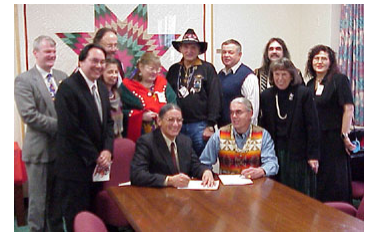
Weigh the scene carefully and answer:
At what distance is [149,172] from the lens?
2.04 m

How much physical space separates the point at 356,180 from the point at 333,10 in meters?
1.46

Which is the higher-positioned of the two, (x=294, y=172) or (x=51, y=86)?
(x=51, y=86)

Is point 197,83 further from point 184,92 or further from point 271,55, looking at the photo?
point 271,55

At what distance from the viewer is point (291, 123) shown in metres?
2.43

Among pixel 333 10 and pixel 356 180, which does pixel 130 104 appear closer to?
pixel 356 180

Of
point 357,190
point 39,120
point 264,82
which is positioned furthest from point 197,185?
point 357,190

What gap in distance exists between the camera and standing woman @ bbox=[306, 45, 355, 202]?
257 cm

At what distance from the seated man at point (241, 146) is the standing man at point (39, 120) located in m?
0.89

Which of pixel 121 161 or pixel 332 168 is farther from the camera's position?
pixel 332 168

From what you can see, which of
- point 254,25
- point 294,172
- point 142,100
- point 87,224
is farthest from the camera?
point 254,25

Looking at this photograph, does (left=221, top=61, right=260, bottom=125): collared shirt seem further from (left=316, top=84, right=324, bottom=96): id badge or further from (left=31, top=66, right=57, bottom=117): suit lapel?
(left=31, top=66, right=57, bottom=117): suit lapel

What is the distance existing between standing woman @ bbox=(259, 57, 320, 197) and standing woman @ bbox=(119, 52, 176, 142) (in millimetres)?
698

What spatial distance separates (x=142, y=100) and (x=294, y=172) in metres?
1.07
